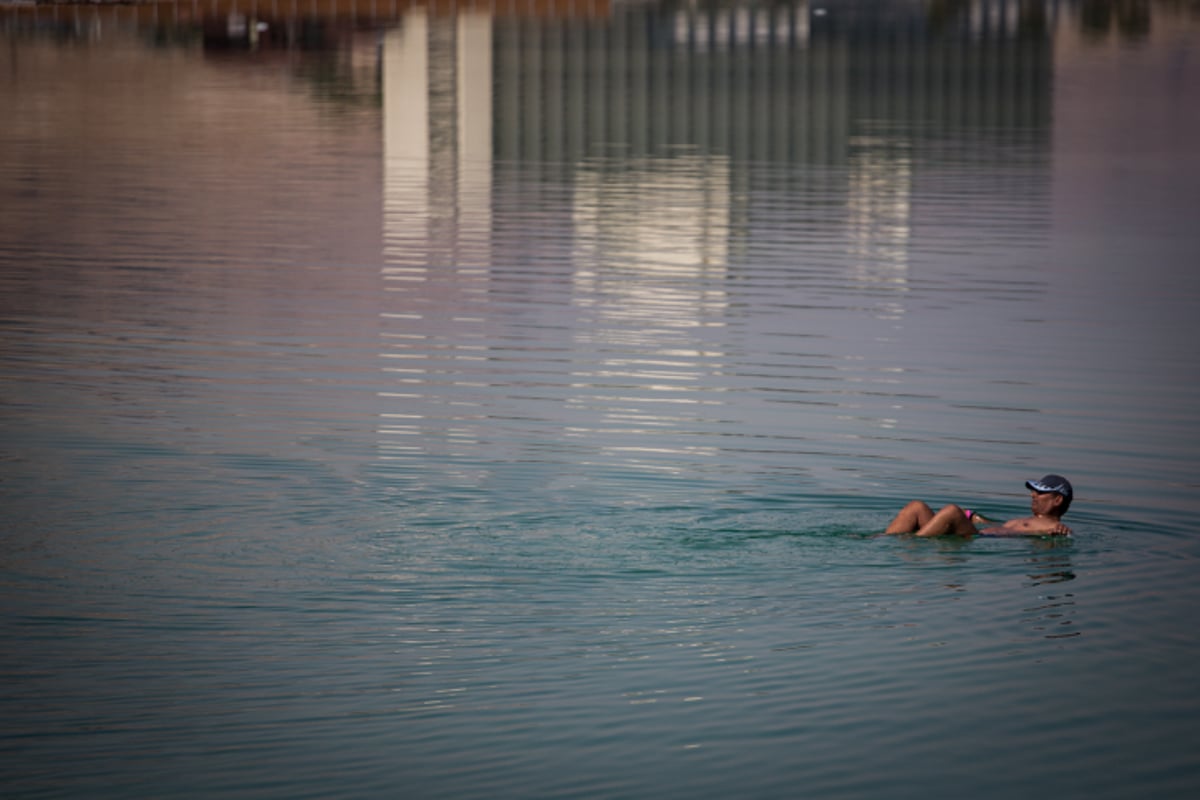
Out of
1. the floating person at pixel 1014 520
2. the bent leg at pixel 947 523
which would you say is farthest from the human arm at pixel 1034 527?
the bent leg at pixel 947 523

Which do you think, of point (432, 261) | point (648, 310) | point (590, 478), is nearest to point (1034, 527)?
point (590, 478)

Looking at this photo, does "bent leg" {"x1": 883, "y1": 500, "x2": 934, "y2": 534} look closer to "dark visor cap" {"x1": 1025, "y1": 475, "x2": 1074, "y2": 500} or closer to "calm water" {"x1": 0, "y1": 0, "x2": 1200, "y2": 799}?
"calm water" {"x1": 0, "y1": 0, "x2": 1200, "y2": 799}

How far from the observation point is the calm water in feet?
36.3

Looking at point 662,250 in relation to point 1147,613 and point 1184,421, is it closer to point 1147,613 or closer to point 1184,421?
point 1184,421

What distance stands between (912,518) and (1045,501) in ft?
3.37

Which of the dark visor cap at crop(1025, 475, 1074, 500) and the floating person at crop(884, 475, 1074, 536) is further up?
the dark visor cap at crop(1025, 475, 1074, 500)

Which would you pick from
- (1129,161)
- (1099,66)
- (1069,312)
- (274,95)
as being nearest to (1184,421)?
(1069,312)

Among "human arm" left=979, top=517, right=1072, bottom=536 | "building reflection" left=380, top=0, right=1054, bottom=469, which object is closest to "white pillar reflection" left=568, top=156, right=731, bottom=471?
"building reflection" left=380, top=0, right=1054, bottom=469

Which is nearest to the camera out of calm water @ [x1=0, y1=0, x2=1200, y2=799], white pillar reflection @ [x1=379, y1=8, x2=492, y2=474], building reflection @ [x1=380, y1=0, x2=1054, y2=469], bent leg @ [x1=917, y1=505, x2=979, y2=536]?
calm water @ [x1=0, y1=0, x2=1200, y2=799]

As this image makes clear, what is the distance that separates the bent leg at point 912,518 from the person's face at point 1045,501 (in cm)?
82

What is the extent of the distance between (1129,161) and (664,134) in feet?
58.9

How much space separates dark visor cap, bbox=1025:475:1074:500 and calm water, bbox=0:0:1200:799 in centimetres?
44

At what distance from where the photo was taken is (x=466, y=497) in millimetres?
15969

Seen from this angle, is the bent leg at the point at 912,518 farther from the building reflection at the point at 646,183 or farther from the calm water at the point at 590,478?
the building reflection at the point at 646,183
